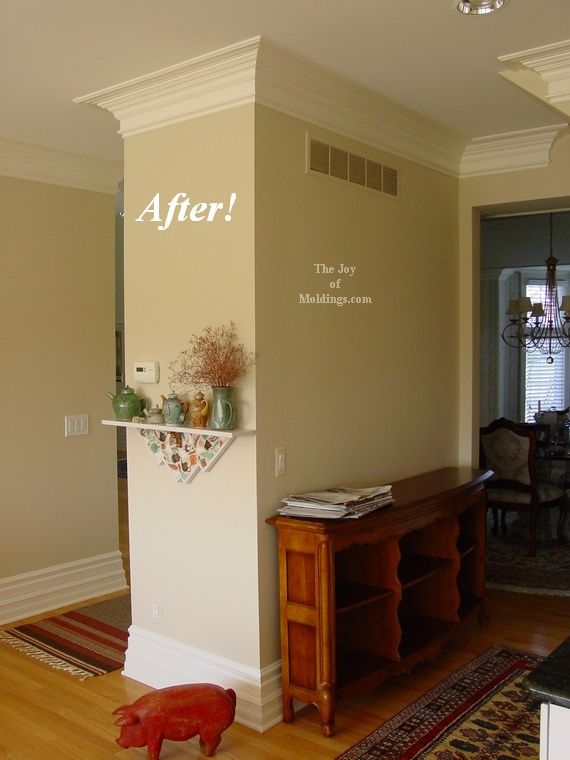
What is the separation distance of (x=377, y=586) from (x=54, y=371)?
2.50m

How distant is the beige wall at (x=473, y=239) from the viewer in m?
4.57

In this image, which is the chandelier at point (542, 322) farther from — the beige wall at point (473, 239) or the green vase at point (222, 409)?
the green vase at point (222, 409)

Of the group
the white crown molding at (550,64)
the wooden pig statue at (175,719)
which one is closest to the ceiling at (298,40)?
the white crown molding at (550,64)

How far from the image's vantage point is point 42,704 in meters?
3.49

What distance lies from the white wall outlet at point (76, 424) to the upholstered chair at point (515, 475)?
120 inches

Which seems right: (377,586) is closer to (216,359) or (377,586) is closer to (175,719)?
(175,719)

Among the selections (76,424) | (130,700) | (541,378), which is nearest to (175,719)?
(130,700)

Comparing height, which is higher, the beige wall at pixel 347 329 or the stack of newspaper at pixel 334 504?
the beige wall at pixel 347 329

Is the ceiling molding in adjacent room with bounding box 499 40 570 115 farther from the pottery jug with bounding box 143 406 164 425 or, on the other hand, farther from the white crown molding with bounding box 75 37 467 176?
the pottery jug with bounding box 143 406 164 425

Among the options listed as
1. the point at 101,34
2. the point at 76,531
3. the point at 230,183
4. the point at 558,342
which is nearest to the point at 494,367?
the point at 558,342

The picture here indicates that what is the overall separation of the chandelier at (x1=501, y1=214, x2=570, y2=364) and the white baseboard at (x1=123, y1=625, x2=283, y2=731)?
4783 mm

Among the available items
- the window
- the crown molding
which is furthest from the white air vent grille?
the window

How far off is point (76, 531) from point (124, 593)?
0.53 metres

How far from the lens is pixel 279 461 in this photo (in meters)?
3.36
